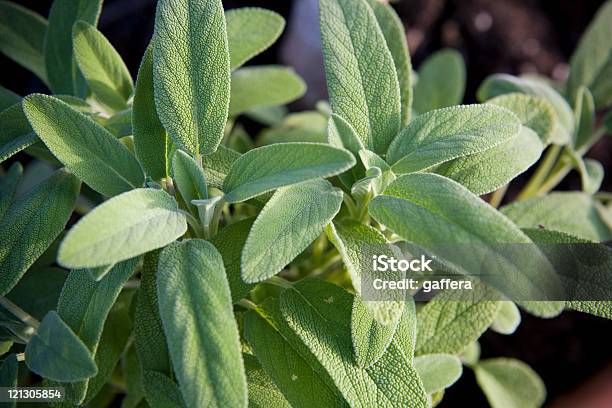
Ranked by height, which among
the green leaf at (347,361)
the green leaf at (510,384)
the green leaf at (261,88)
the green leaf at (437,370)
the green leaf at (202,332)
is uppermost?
the green leaf at (261,88)

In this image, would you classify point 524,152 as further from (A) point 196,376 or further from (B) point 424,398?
(A) point 196,376

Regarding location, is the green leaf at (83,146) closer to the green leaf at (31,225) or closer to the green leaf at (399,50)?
the green leaf at (31,225)

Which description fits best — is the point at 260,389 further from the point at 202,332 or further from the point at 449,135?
the point at 449,135

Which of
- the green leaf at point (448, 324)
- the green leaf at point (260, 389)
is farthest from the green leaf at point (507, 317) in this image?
the green leaf at point (260, 389)

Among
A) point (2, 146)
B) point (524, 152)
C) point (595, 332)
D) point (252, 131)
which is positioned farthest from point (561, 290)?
point (252, 131)

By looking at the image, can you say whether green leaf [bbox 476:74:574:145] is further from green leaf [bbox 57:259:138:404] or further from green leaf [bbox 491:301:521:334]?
green leaf [bbox 57:259:138:404]
